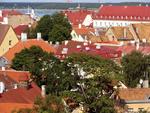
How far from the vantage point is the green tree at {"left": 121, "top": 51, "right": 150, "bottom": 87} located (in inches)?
2302

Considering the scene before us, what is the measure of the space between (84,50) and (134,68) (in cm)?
1519

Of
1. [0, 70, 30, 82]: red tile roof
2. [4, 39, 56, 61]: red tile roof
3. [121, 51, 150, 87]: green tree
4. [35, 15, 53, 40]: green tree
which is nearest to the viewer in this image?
[0, 70, 30, 82]: red tile roof

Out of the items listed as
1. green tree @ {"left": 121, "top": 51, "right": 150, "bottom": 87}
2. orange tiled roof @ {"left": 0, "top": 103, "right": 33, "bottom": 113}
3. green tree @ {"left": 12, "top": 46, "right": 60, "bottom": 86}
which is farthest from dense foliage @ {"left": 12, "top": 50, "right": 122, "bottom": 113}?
green tree @ {"left": 121, "top": 51, "right": 150, "bottom": 87}

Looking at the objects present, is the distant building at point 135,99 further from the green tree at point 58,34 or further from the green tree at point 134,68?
the green tree at point 58,34

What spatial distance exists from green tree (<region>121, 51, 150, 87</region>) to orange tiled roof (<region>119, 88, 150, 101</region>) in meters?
10.5

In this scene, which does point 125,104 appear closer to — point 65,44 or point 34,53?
point 34,53

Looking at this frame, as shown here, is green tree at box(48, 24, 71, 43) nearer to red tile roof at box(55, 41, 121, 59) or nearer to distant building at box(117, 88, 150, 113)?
red tile roof at box(55, 41, 121, 59)

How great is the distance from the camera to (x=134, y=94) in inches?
1820

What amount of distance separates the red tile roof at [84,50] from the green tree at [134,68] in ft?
32.8

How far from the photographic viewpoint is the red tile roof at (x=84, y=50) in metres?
73.4

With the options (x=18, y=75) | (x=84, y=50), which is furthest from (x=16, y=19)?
(x=18, y=75)

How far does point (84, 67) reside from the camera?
4231cm

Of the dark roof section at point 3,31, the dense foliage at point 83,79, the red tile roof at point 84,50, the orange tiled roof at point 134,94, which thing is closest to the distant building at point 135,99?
the orange tiled roof at point 134,94

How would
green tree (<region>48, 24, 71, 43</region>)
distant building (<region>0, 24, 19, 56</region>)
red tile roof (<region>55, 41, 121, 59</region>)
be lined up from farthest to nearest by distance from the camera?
green tree (<region>48, 24, 71, 43</region>)
distant building (<region>0, 24, 19, 56</region>)
red tile roof (<region>55, 41, 121, 59</region>)
